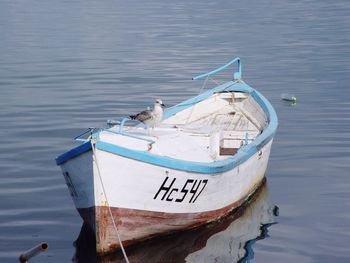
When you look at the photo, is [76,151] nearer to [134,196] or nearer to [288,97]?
[134,196]

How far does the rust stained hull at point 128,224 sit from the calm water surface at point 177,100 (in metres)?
0.23

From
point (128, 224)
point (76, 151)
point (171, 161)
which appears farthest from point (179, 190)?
point (76, 151)

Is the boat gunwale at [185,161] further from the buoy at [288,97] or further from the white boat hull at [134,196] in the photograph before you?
the buoy at [288,97]

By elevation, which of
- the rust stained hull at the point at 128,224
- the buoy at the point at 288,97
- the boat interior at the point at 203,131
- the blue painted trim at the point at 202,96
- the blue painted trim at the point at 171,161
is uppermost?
the buoy at the point at 288,97

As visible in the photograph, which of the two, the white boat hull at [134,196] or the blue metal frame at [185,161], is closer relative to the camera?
the blue metal frame at [185,161]

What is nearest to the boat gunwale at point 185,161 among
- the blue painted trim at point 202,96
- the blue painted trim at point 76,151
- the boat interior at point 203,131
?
the blue painted trim at point 76,151

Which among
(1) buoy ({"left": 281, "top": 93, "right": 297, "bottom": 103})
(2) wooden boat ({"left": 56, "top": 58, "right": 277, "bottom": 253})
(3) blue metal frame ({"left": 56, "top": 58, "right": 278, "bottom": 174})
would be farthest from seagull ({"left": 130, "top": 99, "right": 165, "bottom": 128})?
(1) buoy ({"left": 281, "top": 93, "right": 297, "bottom": 103})

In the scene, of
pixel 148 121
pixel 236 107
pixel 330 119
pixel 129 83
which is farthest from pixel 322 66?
pixel 148 121

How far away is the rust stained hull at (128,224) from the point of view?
12.1m

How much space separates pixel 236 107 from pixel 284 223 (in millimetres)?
5270

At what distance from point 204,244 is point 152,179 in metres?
1.88

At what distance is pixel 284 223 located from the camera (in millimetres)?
14398

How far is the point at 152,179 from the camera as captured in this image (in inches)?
476

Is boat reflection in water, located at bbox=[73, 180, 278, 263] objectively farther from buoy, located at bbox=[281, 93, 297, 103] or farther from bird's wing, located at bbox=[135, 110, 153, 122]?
buoy, located at bbox=[281, 93, 297, 103]
